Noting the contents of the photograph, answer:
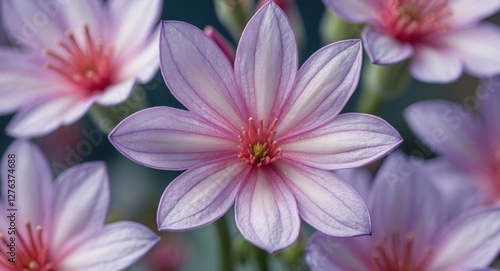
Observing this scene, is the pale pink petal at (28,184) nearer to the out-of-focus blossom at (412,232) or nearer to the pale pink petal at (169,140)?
the pale pink petal at (169,140)

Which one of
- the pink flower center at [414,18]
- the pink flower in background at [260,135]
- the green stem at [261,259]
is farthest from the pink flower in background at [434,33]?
the green stem at [261,259]

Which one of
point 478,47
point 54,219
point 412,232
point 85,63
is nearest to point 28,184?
point 54,219

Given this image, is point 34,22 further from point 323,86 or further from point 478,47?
point 478,47

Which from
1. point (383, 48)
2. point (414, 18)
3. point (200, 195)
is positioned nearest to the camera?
point (200, 195)

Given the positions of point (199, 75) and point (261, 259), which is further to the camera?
point (261, 259)

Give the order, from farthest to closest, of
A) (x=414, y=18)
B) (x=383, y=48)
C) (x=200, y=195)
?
(x=414, y=18) < (x=383, y=48) < (x=200, y=195)

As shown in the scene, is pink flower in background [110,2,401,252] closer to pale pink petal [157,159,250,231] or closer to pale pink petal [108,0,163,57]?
pale pink petal [157,159,250,231]

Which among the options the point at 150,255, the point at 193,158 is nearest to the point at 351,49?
the point at 193,158
